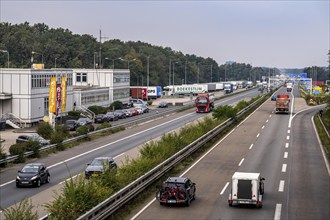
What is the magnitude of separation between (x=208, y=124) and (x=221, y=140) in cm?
532

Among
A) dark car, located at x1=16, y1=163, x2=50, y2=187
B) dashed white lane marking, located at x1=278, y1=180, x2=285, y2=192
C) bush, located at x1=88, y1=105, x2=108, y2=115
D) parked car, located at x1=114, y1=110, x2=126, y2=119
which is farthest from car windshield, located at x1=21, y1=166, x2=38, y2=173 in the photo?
bush, located at x1=88, y1=105, x2=108, y2=115

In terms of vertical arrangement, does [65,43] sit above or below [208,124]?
above

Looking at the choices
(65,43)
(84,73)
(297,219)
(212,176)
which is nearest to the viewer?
(297,219)

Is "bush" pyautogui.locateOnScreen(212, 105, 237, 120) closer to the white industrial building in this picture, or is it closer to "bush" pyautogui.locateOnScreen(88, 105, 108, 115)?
the white industrial building

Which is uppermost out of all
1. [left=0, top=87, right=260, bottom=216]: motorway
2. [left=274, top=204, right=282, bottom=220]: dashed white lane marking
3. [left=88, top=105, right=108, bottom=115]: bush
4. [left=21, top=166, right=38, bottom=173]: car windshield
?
[left=88, top=105, right=108, bottom=115]: bush

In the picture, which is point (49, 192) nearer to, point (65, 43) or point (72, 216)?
point (72, 216)

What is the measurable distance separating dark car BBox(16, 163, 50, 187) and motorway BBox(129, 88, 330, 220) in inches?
361

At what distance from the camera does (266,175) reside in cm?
3681

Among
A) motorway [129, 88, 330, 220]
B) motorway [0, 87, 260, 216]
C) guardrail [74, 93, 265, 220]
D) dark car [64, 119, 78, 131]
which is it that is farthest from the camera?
dark car [64, 119, 78, 131]

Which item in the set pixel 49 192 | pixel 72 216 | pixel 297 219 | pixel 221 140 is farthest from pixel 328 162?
pixel 72 216

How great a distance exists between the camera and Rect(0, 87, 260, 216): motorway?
32.8 m

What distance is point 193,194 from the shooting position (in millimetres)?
29188

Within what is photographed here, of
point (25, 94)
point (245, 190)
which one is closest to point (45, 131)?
point (25, 94)

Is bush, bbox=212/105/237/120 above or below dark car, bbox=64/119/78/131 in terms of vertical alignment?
above
